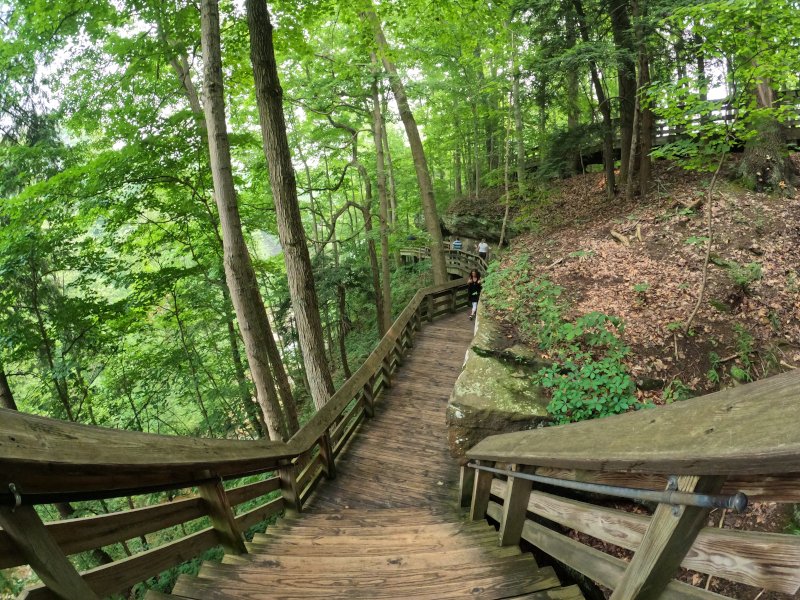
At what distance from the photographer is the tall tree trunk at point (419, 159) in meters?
10.5

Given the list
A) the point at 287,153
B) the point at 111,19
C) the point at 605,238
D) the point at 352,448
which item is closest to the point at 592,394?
the point at 352,448

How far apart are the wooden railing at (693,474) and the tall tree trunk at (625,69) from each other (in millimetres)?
10168

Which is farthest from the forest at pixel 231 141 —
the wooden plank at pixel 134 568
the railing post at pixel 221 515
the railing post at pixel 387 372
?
the wooden plank at pixel 134 568

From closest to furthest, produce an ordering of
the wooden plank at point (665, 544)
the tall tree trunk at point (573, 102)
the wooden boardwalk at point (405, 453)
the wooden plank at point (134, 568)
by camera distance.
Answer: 1. the wooden plank at point (665, 544)
2. the wooden plank at point (134, 568)
3. the wooden boardwalk at point (405, 453)
4. the tall tree trunk at point (573, 102)

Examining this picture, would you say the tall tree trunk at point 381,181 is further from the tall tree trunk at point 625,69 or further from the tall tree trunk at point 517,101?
the tall tree trunk at point 625,69

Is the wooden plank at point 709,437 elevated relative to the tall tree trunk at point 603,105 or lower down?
lower down

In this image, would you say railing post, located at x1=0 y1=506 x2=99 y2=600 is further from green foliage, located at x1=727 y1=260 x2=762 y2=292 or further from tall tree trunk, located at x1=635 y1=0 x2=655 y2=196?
tall tree trunk, located at x1=635 y1=0 x2=655 y2=196

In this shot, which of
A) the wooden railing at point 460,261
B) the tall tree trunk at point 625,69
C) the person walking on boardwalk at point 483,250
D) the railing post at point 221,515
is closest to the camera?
the railing post at point 221,515

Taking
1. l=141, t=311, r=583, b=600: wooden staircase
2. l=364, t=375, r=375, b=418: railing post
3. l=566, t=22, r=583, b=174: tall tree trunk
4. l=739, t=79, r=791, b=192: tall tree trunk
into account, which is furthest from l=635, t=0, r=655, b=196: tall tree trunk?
l=141, t=311, r=583, b=600: wooden staircase

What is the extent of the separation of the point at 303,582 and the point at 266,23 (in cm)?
575

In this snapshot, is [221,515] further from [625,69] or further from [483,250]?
[483,250]

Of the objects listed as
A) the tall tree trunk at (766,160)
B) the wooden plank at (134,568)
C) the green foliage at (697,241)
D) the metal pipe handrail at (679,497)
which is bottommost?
the wooden plank at (134,568)

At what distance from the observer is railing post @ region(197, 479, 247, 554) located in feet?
7.95

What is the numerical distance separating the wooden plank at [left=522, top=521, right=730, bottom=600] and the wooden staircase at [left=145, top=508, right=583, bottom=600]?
160 mm
